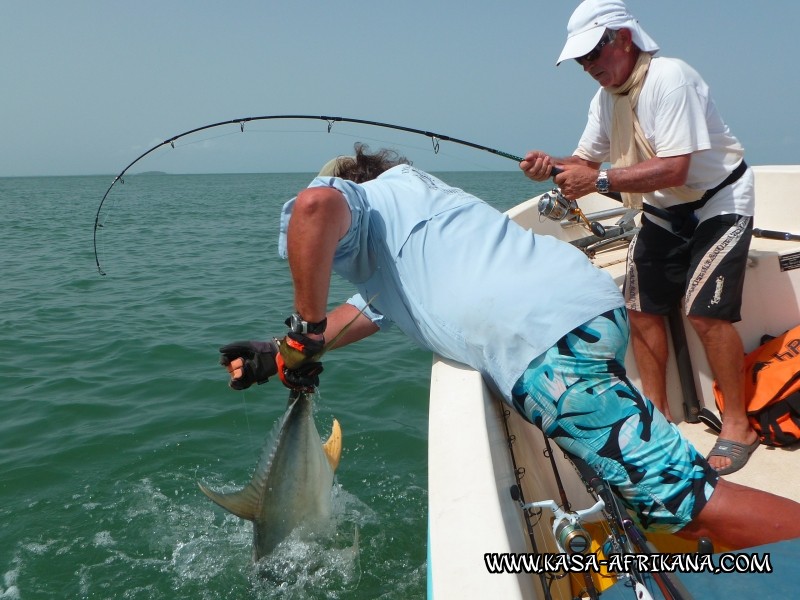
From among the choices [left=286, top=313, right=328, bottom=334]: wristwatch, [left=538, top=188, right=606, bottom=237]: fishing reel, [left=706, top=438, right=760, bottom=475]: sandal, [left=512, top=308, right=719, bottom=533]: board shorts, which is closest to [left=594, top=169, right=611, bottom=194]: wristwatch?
[left=538, top=188, right=606, bottom=237]: fishing reel

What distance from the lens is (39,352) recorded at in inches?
264

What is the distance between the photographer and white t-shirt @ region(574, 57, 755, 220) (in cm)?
253

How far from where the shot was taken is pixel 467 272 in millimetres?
1802

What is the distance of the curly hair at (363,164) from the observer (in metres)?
2.35

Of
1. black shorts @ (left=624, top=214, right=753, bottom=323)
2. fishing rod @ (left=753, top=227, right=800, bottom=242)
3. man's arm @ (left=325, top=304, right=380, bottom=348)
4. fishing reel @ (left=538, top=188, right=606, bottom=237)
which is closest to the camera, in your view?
man's arm @ (left=325, top=304, right=380, bottom=348)

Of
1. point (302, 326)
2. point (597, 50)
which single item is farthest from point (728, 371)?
point (302, 326)

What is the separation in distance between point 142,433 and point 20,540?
4.33 ft

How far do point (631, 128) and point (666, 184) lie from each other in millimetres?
388

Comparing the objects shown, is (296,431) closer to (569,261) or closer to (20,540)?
(569,261)

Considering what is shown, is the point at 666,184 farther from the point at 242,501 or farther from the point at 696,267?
the point at 242,501

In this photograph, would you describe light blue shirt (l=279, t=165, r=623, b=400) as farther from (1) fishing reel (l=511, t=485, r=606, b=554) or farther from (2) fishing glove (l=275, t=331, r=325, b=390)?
(1) fishing reel (l=511, t=485, r=606, b=554)

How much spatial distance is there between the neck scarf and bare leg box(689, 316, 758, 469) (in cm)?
59

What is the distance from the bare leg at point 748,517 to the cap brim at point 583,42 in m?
1.69

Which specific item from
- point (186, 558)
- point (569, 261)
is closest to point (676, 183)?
point (569, 261)
